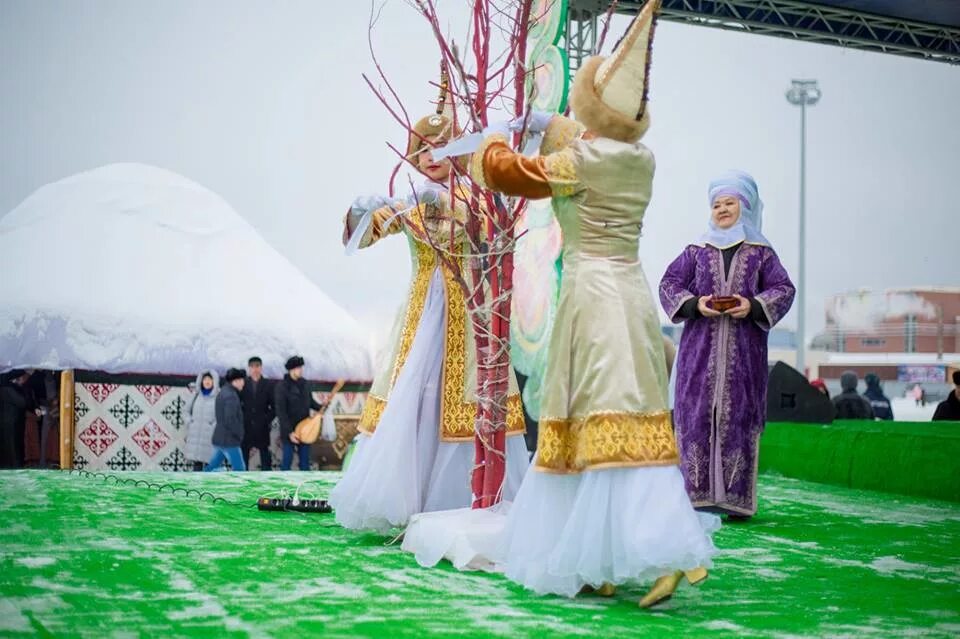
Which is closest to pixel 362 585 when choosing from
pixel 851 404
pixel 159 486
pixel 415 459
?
pixel 415 459

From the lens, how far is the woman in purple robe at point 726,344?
5004mm

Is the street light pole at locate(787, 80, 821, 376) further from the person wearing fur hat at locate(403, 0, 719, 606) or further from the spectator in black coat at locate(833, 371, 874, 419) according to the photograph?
the person wearing fur hat at locate(403, 0, 719, 606)

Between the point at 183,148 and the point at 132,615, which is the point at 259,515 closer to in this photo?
the point at 132,615

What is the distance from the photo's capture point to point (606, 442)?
→ 292cm

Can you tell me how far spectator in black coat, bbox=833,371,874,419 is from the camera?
10.2m

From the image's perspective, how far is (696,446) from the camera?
5.10m

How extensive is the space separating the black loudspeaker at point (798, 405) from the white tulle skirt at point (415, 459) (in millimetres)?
4854

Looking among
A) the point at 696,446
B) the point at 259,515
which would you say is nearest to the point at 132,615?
the point at 259,515

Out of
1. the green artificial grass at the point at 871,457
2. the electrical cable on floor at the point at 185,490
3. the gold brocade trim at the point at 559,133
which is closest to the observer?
the gold brocade trim at the point at 559,133

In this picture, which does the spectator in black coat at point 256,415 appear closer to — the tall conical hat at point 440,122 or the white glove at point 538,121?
the tall conical hat at point 440,122

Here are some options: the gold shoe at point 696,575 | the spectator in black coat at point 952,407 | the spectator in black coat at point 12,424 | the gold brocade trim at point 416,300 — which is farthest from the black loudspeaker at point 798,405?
the spectator in black coat at point 12,424

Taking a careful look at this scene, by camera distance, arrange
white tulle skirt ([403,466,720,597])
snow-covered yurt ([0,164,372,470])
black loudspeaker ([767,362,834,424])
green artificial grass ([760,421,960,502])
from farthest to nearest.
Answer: snow-covered yurt ([0,164,372,470]) → black loudspeaker ([767,362,834,424]) → green artificial grass ([760,421,960,502]) → white tulle skirt ([403,466,720,597])

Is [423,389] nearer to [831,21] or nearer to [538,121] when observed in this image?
[538,121]

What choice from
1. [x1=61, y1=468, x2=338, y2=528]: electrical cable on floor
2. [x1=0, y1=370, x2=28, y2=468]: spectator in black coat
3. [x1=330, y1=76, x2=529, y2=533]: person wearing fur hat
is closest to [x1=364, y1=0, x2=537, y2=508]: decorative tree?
[x1=330, y1=76, x2=529, y2=533]: person wearing fur hat
